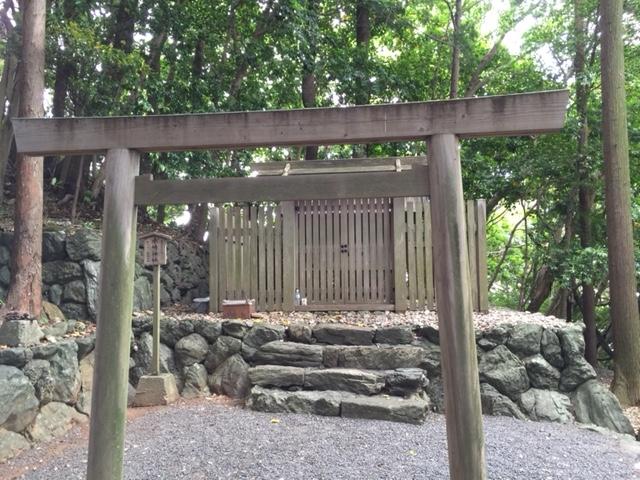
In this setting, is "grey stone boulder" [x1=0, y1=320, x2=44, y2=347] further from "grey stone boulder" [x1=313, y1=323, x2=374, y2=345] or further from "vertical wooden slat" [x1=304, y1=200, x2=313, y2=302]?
"vertical wooden slat" [x1=304, y1=200, x2=313, y2=302]

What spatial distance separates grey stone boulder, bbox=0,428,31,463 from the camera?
4.38 m

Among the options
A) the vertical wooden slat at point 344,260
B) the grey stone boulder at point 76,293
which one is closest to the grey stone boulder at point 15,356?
the grey stone boulder at point 76,293

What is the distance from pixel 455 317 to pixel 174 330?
4829 millimetres

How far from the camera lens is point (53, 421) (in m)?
5.05

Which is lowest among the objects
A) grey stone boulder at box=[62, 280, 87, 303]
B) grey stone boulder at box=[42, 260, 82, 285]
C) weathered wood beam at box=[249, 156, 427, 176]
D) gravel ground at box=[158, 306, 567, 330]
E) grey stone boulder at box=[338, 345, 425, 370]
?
grey stone boulder at box=[338, 345, 425, 370]

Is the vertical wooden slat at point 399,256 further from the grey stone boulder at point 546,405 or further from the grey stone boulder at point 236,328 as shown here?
the grey stone boulder at point 236,328

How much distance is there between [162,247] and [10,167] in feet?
15.9

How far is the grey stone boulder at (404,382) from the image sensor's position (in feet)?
18.1

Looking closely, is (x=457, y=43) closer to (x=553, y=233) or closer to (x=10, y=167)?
(x=553, y=233)

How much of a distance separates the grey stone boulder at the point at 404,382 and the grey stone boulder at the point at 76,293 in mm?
4340

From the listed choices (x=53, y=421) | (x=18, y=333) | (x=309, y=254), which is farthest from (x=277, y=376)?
(x=18, y=333)

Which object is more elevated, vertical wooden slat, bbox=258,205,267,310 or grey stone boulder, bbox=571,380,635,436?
vertical wooden slat, bbox=258,205,267,310

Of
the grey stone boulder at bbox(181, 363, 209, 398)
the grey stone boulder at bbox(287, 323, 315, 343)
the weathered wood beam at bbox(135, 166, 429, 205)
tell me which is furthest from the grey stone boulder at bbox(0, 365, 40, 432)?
the grey stone boulder at bbox(287, 323, 315, 343)

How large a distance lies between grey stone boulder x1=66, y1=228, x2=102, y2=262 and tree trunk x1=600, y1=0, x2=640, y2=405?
7.67 meters
